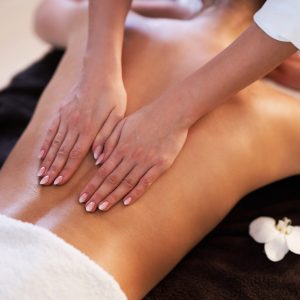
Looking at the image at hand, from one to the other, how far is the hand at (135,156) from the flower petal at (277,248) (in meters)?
0.34

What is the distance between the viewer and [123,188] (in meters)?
1.07

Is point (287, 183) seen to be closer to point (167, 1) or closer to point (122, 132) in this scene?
point (122, 132)

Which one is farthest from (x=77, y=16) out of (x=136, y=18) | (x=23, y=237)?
(x=23, y=237)

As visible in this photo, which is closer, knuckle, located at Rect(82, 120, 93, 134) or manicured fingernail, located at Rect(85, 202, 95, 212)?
manicured fingernail, located at Rect(85, 202, 95, 212)

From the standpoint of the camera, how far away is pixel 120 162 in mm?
1101

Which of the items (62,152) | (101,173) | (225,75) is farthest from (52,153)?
(225,75)

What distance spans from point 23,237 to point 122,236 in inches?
7.6

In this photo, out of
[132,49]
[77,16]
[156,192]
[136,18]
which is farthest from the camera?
[77,16]

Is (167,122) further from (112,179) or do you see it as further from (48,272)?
(48,272)

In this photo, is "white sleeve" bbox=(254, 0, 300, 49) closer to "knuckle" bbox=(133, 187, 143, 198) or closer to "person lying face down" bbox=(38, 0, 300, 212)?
"person lying face down" bbox=(38, 0, 300, 212)

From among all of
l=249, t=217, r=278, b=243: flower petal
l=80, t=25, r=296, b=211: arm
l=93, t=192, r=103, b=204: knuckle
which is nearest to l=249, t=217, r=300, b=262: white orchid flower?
l=249, t=217, r=278, b=243: flower petal

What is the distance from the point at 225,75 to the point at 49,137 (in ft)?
1.37

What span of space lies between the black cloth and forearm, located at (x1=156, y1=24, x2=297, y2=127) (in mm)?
334

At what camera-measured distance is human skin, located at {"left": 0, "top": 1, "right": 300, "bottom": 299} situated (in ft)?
3.35
